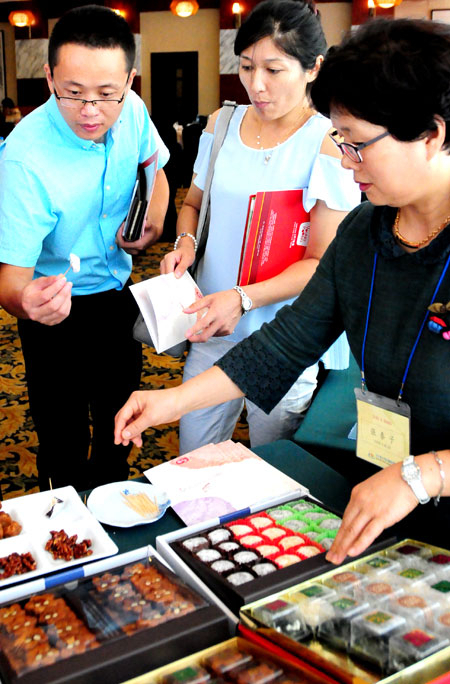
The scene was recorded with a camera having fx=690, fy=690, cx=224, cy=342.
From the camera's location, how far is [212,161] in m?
1.94

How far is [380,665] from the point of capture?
0.84m

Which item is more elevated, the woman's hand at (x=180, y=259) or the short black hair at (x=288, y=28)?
the short black hair at (x=288, y=28)

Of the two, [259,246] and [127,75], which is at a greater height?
[127,75]

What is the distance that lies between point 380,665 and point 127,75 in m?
1.49

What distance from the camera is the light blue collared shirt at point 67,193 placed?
1.75 metres

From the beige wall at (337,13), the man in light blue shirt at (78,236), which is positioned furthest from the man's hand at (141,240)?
the beige wall at (337,13)

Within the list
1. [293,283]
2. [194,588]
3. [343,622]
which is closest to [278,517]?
[194,588]

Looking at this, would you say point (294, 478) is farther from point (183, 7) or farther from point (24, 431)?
point (183, 7)

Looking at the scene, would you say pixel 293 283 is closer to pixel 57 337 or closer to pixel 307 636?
pixel 57 337

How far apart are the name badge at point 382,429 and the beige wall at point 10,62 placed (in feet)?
50.9

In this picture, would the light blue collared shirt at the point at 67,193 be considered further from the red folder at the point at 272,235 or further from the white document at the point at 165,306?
the red folder at the point at 272,235

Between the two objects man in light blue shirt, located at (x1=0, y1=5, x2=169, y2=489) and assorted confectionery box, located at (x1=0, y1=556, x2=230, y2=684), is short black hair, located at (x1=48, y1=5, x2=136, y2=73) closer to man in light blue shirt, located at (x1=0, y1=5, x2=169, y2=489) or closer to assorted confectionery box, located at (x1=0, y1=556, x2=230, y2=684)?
man in light blue shirt, located at (x1=0, y1=5, x2=169, y2=489)

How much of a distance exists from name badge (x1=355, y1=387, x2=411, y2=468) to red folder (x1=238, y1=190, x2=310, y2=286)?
620mm

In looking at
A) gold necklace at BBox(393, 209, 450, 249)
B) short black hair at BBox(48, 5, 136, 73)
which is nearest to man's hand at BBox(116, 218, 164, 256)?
short black hair at BBox(48, 5, 136, 73)
